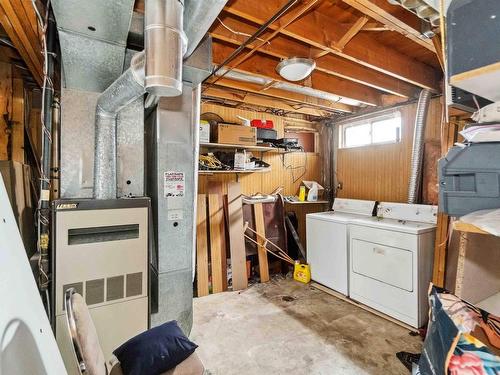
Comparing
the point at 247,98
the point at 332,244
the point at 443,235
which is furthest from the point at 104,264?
the point at 443,235

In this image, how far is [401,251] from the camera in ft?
8.23

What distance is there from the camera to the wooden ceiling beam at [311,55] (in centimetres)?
203

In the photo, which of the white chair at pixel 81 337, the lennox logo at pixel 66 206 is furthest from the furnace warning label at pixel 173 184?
the white chair at pixel 81 337

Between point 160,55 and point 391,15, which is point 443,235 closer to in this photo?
point 391,15

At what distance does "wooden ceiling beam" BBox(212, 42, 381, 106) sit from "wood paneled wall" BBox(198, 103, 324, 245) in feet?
4.22

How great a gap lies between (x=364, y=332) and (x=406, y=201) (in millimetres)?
1779

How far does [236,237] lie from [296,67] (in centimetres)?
219

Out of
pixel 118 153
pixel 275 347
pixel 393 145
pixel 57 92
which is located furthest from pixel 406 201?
pixel 57 92

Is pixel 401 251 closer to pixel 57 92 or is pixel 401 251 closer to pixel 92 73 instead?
pixel 92 73

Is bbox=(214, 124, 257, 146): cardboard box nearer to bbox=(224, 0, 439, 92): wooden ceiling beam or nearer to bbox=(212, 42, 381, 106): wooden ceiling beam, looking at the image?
bbox=(212, 42, 381, 106): wooden ceiling beam

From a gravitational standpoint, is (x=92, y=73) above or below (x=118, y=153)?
above

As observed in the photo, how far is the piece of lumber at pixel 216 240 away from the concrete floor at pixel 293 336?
0.63 ft

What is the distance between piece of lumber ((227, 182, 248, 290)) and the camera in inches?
132

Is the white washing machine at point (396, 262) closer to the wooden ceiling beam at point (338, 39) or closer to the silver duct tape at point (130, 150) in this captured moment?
the wooden ceiling beam at point (338, 39)
